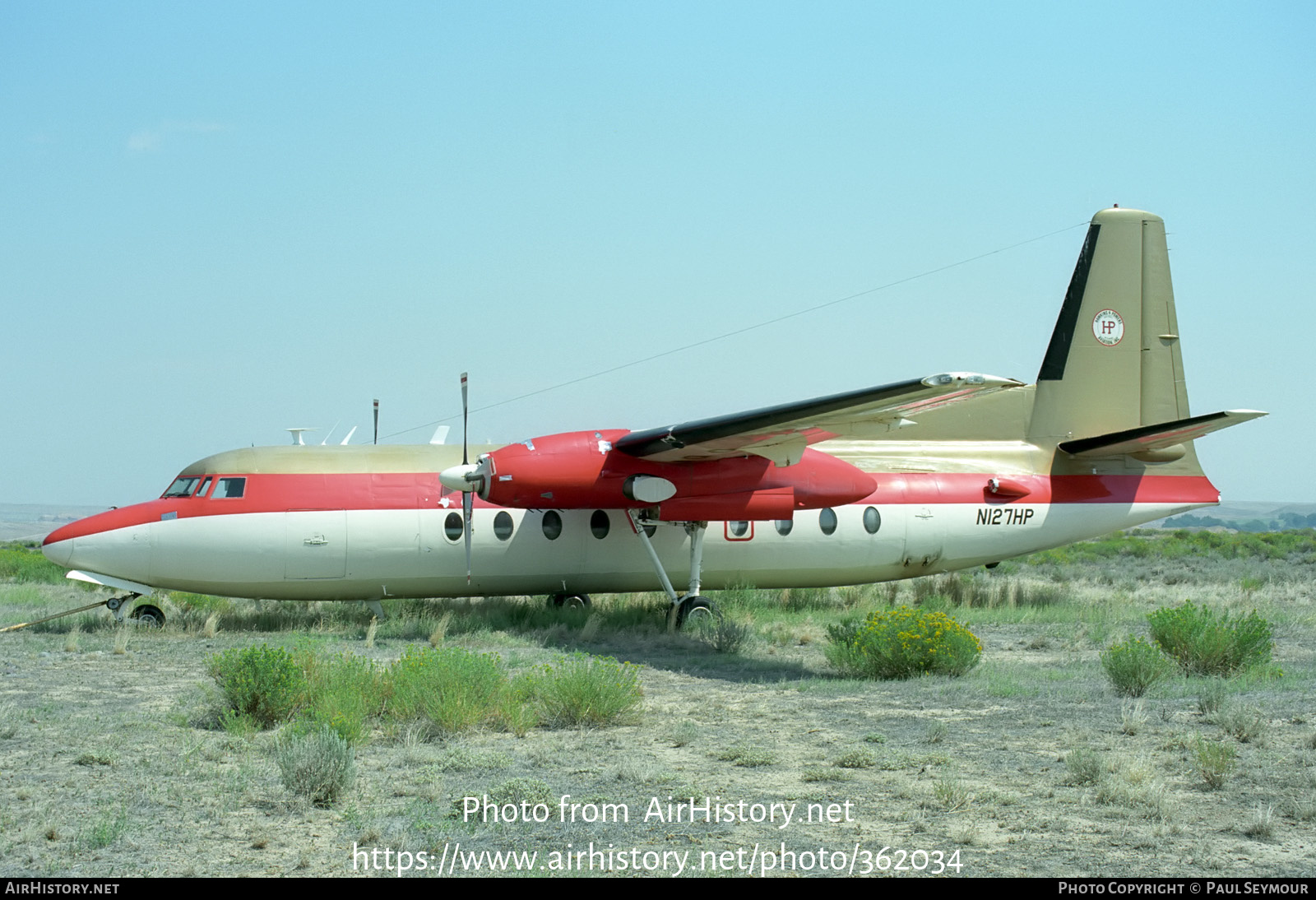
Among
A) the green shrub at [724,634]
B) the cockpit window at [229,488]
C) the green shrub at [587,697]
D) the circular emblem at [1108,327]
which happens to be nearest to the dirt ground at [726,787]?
the green shrub at [587,697]

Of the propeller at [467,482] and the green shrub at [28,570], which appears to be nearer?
the propeller at [467,482]

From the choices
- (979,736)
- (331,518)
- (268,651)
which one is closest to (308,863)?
(268,651)

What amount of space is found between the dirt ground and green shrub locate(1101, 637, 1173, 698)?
0.77 ft

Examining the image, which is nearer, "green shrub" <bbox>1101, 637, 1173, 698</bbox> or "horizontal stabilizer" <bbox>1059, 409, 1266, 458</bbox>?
"green shrub" <bbox>1101, 637, 1173, 698</bbox>

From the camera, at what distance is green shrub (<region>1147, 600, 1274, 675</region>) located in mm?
12570

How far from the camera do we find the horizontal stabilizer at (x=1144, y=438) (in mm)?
16312

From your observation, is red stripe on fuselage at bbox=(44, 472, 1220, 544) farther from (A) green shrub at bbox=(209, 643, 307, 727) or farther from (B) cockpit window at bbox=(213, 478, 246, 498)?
(A) green shrub at bbox=(209, 643, 307, 727)

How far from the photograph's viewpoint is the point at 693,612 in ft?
54.4

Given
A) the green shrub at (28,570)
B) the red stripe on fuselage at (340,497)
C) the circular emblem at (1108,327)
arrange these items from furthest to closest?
1. the green shrub at (28,570)
2. the circular emblem at (1108,327)
3. the red stripe on fuselage at (340,497)

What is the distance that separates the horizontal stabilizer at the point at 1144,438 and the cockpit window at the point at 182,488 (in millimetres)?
14650

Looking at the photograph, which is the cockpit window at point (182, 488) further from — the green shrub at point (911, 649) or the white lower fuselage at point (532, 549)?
the green shrub at point (911, 649)

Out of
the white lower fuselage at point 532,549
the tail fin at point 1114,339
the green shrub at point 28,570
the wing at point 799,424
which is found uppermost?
the tail fin at point 1114,339

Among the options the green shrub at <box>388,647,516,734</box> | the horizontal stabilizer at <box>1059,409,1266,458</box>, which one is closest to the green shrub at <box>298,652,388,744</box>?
the green shrub at <box>388,647,516,734</box>

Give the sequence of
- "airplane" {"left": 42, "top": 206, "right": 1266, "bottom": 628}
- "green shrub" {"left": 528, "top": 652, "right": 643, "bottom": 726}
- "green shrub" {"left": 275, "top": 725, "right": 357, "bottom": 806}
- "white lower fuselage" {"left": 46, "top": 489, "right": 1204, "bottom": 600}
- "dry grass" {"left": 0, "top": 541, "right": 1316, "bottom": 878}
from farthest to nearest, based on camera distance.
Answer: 1. "white lower fuselage" {"left": 46, "top": 489, "right": 1204, "bottom": 600}
2. "airplane" {"left": 42, "top": 206, "right": 1266, "bottom": 628}
3. "green shrub" {"left": 528, "top": 652, "right": 643, "bottom": 726}
4. "green shrub" {"left": 275, "top": 725, "right": 357, "bottom": 806}
5. "dry grass" {"left": 0, "top": 541, "right": 1316, "bottom": 878}
